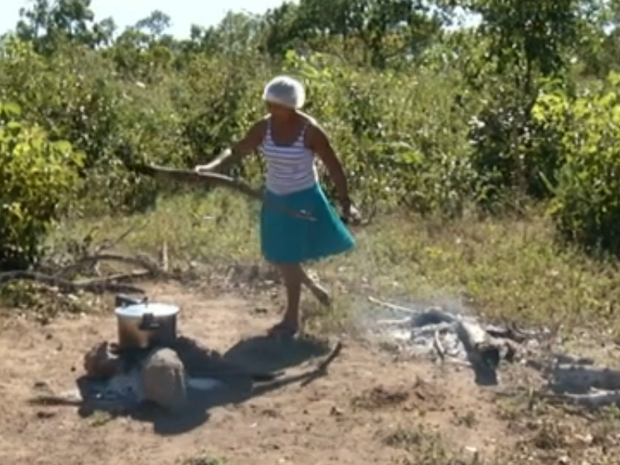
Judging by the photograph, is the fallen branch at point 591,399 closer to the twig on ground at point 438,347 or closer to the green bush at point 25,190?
the twig on ground at point 438,347

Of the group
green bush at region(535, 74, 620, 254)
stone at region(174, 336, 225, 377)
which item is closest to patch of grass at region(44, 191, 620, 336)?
green bush at region(535, 74, 620, 254)

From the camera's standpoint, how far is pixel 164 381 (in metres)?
5.26

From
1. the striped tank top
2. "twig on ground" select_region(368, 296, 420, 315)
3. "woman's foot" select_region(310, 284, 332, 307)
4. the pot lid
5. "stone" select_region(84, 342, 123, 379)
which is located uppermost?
the striped tank top

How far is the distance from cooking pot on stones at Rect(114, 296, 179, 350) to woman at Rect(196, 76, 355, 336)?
805 mm

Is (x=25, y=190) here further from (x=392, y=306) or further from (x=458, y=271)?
(x=458, y=271)

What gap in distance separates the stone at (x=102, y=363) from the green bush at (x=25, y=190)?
202 cm

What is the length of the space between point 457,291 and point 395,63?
9.24 meters

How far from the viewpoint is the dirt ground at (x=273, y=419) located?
4.89 m

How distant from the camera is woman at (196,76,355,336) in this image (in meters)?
6.18

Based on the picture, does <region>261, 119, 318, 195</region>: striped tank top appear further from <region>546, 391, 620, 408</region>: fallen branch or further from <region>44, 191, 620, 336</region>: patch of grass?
<region>546, 391, 620, 408</region>: fallen branch

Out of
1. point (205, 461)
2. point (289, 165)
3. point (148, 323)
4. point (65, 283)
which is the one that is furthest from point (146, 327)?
point (65, 283)

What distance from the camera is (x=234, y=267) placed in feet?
25.7

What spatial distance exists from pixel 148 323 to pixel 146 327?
0.09 feet

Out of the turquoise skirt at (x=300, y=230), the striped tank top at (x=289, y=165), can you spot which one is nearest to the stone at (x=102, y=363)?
the turquoise skirt at (x=300, y=230)
